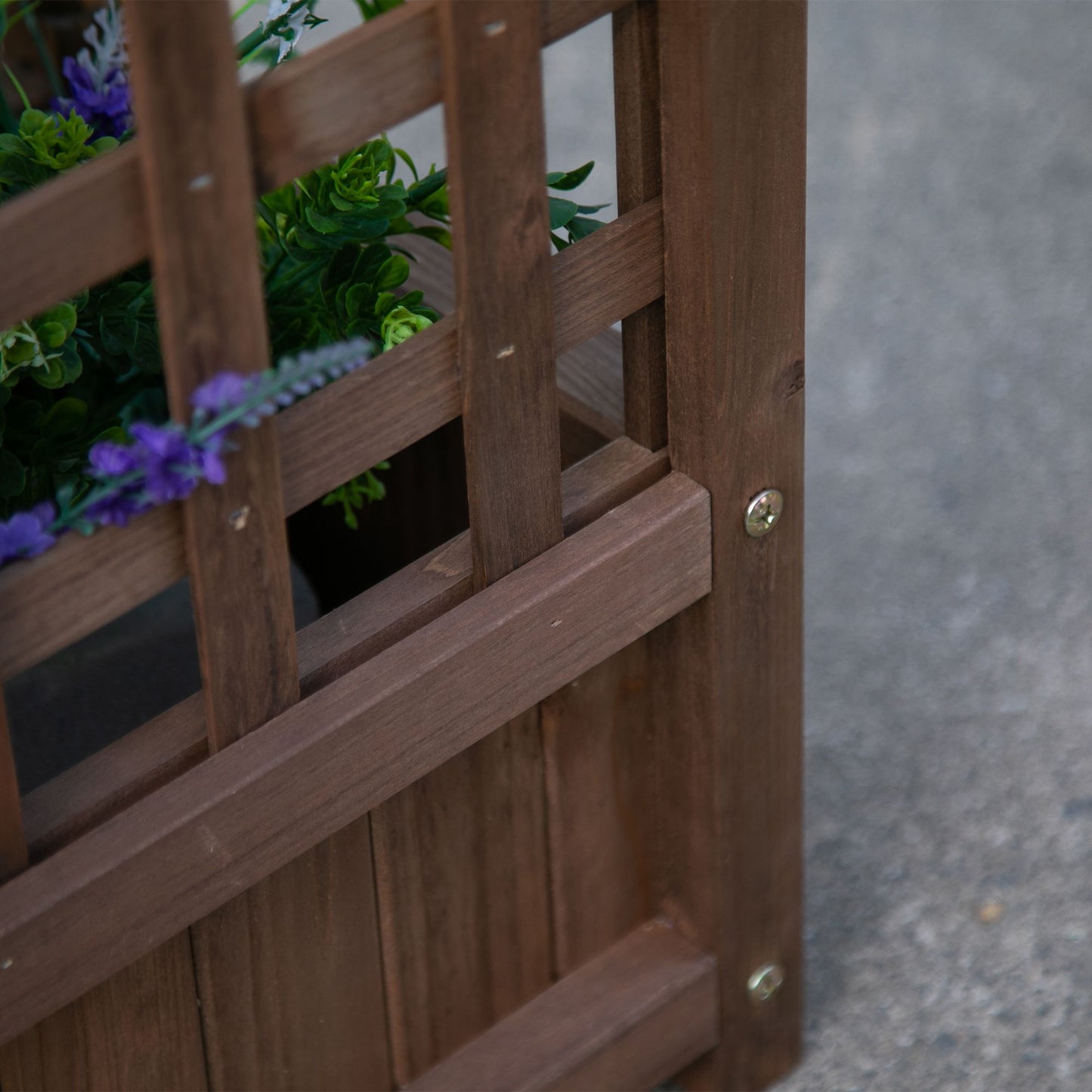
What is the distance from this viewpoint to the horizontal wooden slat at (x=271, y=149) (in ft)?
2.91

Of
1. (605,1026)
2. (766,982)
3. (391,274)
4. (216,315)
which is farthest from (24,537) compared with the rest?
(766,982)

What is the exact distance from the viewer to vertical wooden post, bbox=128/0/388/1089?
89 centimetres

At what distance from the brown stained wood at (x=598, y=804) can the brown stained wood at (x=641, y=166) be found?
8.0 inches

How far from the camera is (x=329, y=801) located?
45.2 inches

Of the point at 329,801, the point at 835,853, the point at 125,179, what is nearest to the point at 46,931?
the point at 329,801

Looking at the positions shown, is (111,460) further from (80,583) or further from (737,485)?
(737,485)

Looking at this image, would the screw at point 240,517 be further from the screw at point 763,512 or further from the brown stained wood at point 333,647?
the screw at point 763,512

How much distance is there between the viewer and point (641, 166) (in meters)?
1.15

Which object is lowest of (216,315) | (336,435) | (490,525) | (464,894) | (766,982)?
(766,982)

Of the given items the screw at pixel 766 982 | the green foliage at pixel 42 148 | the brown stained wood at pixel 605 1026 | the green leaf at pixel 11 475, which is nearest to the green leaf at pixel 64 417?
the green leaf at pixel 11 475

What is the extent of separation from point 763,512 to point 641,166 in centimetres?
29

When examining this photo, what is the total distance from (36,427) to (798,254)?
1.86 ft

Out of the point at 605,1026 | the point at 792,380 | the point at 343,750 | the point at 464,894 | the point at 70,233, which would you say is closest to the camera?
the point at 70,233

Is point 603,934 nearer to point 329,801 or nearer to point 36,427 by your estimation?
point 329,801
